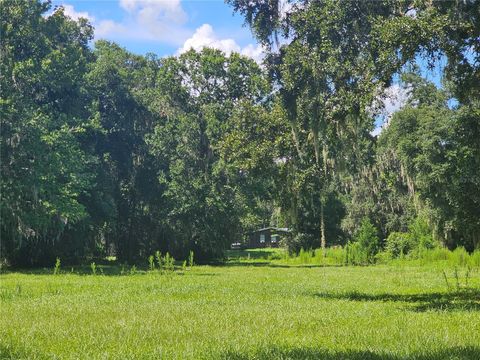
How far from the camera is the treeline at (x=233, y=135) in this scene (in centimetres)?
1695

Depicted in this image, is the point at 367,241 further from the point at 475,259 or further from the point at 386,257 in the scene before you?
the point at 475,259

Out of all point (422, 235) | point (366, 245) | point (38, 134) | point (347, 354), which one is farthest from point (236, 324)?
point (422, 235)

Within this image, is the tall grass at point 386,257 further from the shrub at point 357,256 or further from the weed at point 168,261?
the weed at point 168,261

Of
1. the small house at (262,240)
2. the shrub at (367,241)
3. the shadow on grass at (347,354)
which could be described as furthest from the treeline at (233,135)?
the small house at (262,240)

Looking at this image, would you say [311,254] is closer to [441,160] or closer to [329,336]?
[441,160]

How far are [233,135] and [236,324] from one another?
84.9 feet

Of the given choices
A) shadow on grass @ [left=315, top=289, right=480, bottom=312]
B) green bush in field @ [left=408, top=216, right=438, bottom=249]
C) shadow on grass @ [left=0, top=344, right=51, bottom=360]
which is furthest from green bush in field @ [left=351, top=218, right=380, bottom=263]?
shadow on grass @ [left=0, top=344, right=51, bottom=360]

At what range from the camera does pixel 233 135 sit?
35.1m

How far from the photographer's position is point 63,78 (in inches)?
1446

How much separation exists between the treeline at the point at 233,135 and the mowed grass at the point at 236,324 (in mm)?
5738

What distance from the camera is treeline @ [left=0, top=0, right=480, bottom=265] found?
1695cm

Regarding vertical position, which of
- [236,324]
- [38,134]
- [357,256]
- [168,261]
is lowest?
[236,324]

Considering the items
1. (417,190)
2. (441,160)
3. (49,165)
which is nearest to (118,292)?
(49,165)

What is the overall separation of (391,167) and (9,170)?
32.2m
